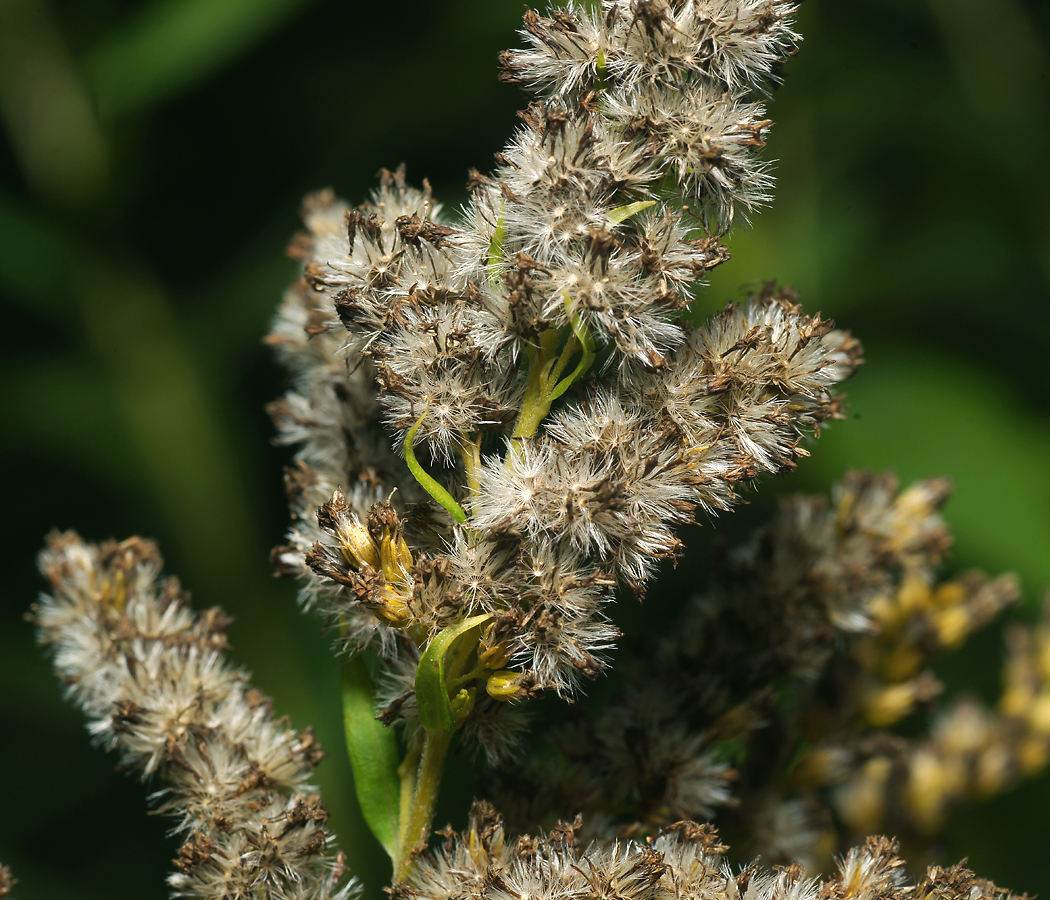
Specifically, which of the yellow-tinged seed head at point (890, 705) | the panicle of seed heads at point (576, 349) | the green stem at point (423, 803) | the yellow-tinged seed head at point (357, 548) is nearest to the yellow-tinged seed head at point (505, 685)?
the panicle of seed heads at point (576, 349)

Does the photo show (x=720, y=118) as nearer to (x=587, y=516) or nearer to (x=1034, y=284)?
(x=587, y=516)

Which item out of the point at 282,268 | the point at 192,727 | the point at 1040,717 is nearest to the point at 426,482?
the point at 192,727

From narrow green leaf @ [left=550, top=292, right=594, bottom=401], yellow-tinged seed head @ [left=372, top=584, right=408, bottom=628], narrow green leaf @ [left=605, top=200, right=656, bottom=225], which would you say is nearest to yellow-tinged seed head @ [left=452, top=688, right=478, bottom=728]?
yellow-tinged seed head @ [left=372, top=584, right=408, bottom=628]

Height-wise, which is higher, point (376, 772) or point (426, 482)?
point (426, 482)

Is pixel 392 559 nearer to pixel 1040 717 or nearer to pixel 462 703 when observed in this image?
pixel 462 703

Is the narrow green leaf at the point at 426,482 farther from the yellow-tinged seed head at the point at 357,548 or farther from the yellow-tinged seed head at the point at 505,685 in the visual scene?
the yellow-tinged seed head at the point at 505,685
